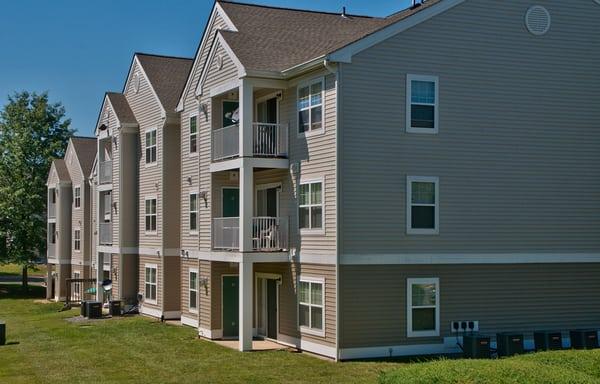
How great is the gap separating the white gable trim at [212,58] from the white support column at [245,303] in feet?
19.6

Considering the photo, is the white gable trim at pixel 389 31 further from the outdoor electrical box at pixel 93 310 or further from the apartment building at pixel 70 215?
the apartment building at pixel 70 215

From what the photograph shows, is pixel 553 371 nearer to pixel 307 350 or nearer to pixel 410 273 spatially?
pixel 410 273

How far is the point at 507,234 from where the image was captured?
2389 cm

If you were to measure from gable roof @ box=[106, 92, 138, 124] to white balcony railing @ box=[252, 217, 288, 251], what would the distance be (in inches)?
598

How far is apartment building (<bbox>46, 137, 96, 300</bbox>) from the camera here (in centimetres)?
4788

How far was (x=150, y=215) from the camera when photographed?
36.5m

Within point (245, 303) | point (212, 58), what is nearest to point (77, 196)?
point (212, 58)

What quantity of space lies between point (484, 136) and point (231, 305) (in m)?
10.6

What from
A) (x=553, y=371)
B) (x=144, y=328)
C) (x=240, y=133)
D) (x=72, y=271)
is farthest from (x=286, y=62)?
(x=72, y=271)

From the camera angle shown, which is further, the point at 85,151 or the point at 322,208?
the point at 85,151

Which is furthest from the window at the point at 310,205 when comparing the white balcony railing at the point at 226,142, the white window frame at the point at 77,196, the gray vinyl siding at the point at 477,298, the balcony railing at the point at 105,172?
the white window frame at the point at 77,196

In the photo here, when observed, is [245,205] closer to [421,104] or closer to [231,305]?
[231,305]

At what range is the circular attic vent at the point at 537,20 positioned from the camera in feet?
80.5

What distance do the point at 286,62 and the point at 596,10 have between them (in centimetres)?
988
